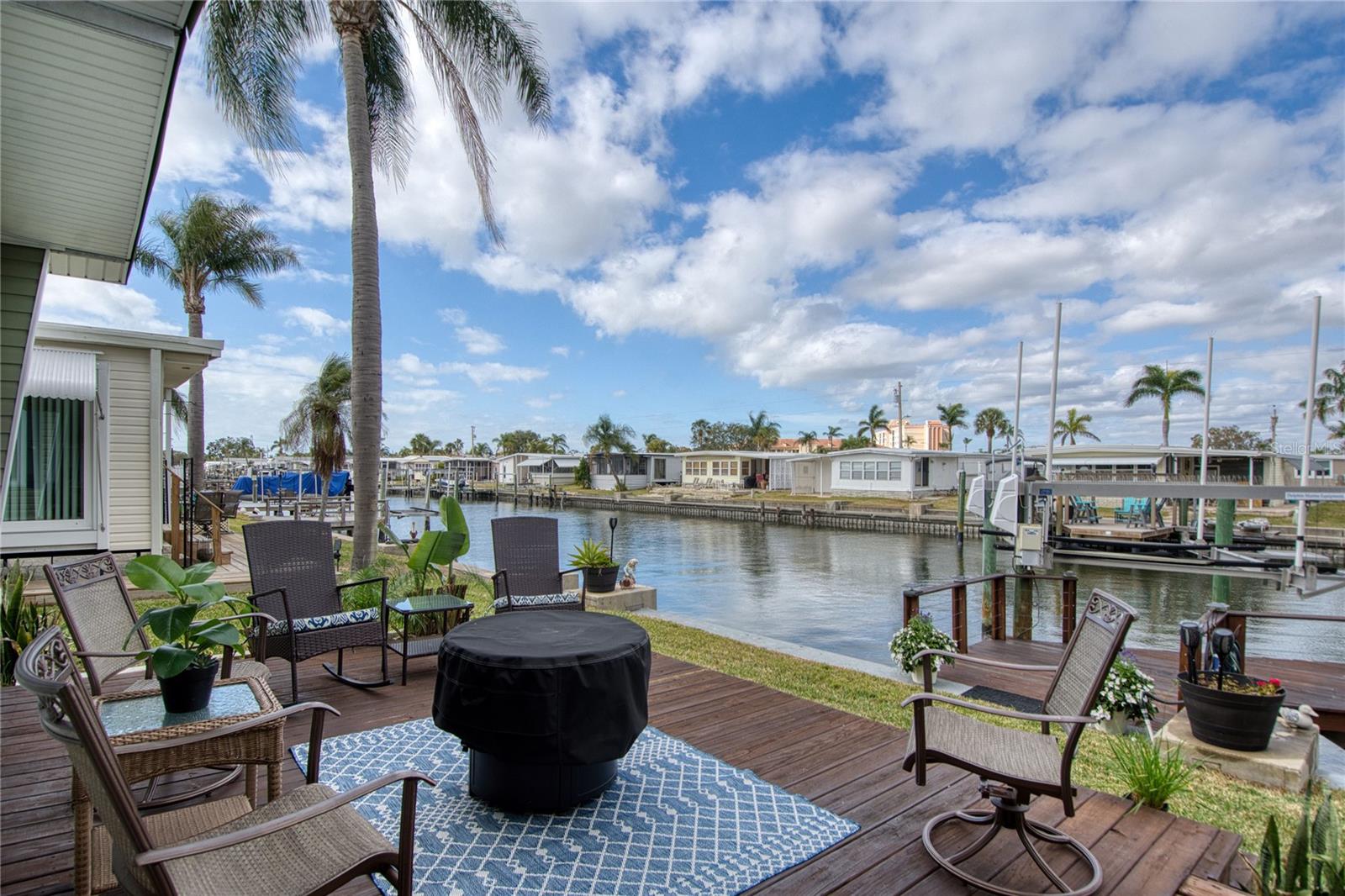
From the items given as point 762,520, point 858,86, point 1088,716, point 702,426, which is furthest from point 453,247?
point 702,426

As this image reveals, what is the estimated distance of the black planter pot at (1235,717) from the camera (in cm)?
383

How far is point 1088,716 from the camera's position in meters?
2.19

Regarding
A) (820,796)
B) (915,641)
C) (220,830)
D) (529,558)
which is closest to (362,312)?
(529,558)

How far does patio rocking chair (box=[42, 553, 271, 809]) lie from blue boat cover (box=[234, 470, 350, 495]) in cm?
1836

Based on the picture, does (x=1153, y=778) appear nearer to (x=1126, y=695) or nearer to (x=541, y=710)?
(x=1126, y=695)

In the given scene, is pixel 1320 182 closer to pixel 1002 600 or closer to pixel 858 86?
pixel 858 86

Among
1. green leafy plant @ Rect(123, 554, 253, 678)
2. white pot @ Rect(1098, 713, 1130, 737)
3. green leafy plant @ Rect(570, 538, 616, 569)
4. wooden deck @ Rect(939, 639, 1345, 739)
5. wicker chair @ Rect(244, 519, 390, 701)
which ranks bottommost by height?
wooden deck @ Rect(939, 639, 1345, 739)

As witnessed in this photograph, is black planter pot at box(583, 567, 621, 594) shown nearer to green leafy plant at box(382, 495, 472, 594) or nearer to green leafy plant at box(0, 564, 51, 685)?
green leafy plant at box(382, 495, 472, 594)

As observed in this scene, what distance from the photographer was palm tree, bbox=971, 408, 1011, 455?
61469mm

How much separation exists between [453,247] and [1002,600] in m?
13.0

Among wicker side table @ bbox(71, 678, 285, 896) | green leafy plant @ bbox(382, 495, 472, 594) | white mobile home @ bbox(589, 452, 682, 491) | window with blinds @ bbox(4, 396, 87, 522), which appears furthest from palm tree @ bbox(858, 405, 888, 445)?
wicker side table @ bbox(71, 678, 285, 896)

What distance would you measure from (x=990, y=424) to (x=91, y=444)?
6633 cm

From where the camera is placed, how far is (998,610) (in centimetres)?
790

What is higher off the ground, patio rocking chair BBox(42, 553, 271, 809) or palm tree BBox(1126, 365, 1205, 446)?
palm tree BBox(1126, 365, 1205, 446)
